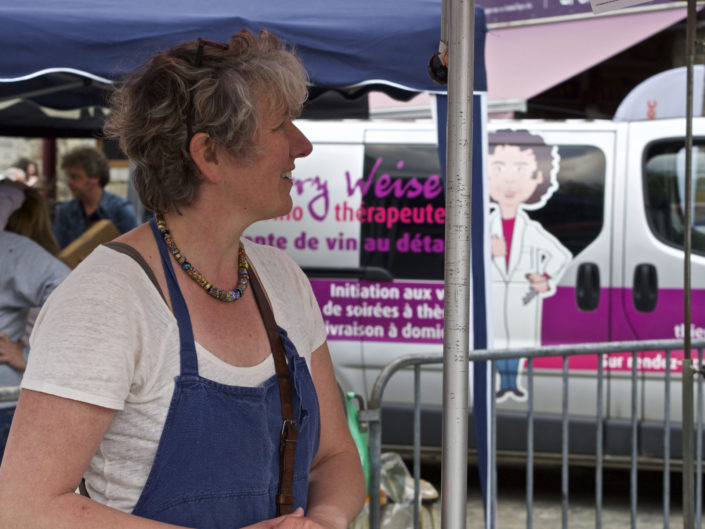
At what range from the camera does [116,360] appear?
1.50 meters

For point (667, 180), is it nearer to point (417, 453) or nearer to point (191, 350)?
point (417, 453)

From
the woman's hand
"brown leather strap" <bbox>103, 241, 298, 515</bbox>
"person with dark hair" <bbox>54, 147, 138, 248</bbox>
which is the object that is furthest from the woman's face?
"person with dark hair" <bbox>54, 147, 138, 248</bbox>

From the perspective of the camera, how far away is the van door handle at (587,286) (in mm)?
5410

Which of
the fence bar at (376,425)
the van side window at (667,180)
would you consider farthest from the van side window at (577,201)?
the fence bar at (376,425)

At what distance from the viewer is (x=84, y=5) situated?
11.8 ft

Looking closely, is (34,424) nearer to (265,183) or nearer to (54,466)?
(54,466)

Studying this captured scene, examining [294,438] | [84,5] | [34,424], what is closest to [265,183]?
[294,438]

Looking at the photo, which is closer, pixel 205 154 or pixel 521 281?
pixel 205 154

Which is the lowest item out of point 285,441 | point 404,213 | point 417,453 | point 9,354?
point 417,453

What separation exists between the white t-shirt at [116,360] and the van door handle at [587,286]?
4.02 m

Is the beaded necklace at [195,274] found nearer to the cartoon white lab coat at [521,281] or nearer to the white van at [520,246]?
the white van at [520,246]

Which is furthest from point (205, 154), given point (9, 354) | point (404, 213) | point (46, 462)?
point (404, 213)

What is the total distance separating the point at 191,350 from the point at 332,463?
45 centimetres

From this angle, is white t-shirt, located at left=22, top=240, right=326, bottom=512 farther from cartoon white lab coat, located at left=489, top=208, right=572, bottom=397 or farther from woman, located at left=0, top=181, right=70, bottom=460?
cartoon white lab coat, located at left=489, top=208, right=572, bottom=397
